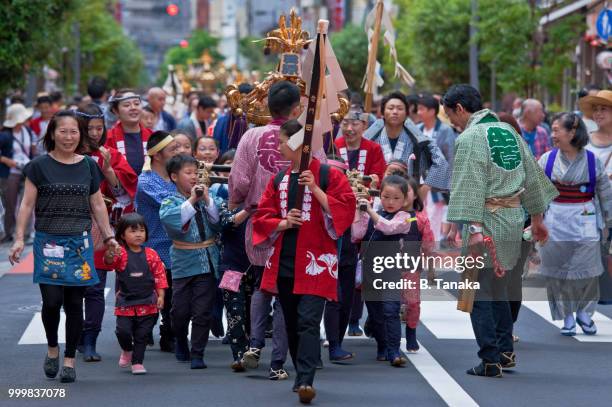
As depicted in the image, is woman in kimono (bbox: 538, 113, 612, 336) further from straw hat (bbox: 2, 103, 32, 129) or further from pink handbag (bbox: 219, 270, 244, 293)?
straw hat (bbox: 2, 103, 32, 129)

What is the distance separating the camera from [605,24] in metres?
20.6

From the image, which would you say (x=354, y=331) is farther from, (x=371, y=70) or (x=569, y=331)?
(x=371, y=70)

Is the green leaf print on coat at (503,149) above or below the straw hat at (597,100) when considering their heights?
below

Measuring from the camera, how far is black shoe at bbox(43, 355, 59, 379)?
909 cm

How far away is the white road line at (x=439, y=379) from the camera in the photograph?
27.8 ft

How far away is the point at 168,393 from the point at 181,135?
2442 mm

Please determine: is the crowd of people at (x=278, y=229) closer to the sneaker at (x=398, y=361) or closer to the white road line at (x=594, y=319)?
the sneaker at (x=398, y=361)

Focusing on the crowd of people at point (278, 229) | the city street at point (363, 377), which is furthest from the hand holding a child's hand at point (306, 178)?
the city street at point (363, 377)

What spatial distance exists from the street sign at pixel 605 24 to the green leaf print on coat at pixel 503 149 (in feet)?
38.3

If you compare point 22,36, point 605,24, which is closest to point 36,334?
point 605,24

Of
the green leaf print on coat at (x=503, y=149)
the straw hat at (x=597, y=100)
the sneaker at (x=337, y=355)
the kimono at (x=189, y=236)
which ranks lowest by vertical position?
the sneaker at (x=337, y=355)

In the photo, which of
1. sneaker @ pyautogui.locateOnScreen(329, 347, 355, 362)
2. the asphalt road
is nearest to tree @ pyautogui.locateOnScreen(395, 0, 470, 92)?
the asphalt road

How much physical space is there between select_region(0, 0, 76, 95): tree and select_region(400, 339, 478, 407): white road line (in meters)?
14.1

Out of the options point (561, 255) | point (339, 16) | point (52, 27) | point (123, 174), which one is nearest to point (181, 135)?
point (123, 174)
